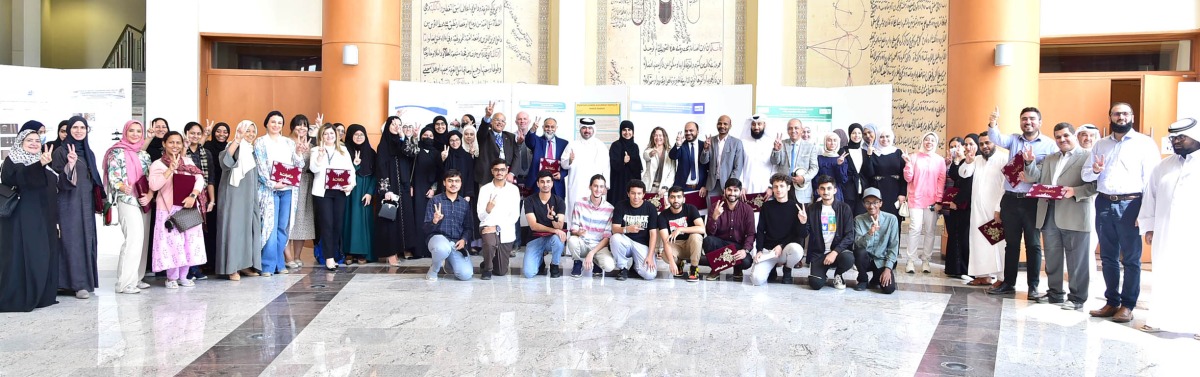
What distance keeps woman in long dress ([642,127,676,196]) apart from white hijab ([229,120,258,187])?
3415 millimetres

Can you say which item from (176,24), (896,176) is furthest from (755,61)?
(176,24)

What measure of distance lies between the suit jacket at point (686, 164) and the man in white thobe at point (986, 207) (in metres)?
2.29

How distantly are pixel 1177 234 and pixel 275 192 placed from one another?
20.3 feet

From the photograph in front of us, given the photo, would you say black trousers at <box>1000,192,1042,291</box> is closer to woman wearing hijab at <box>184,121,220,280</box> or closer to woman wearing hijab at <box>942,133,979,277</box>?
woman wearing hijab at <box>942,133,979,277</box>

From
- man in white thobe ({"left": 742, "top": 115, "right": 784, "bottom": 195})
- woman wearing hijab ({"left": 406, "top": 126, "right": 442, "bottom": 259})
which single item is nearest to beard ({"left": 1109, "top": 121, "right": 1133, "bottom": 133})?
man in white thobe ({"left": 742, "top": 115, "right": 784, "bottom": 195})

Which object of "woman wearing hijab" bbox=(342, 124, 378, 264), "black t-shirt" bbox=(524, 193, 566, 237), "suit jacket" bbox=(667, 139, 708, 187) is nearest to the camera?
"black t-shirt" bbox=(524, 193, 566, 237)

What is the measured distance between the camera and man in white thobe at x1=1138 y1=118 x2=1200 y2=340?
5.58 m

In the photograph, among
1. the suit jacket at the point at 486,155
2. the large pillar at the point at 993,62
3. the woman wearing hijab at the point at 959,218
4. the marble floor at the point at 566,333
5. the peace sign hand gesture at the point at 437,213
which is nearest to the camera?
the marble floor at the point at 566,333

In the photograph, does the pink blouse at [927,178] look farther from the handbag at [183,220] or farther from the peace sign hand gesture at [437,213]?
the handbag at [183,220]

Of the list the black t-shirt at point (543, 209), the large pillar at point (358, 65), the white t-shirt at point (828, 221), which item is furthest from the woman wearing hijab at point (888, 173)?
the large pillar at point (358, 65)

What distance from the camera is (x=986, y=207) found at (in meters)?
7.52

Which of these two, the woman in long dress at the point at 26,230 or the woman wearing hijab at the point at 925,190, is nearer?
→ the woman in long dress at the point at 26,230

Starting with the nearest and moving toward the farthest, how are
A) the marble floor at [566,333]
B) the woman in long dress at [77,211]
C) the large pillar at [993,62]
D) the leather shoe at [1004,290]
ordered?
the marble floor at [566,333], the woman in long dress at [77,211], the leather shoe at [1004,290], the large pillar at [993,62]

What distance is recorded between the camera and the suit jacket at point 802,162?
830cm
